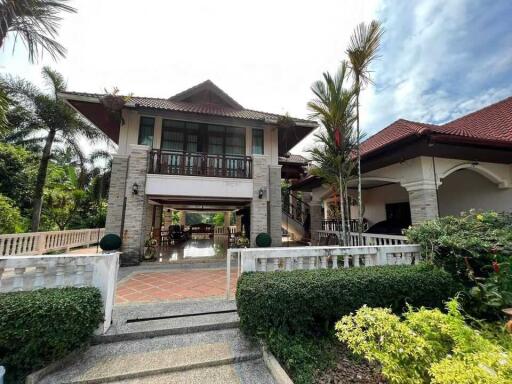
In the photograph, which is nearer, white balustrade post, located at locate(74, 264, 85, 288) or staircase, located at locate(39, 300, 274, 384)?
staircase, located at locate(39, 300, 274, 384)

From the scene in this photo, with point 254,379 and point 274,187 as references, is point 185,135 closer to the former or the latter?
point 274,187

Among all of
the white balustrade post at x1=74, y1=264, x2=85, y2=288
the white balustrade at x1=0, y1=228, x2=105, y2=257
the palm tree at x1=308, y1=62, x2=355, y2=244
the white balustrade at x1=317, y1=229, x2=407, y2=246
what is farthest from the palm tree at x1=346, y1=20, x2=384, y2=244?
the white balustrade at x1=0, y1=228, x2=105, y2=257

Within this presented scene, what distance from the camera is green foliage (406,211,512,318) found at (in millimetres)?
3566

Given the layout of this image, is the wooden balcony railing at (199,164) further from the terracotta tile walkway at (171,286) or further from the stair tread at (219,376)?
the stair tread at (219,376)

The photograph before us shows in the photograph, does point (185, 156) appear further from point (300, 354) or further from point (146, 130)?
point (300, 354)

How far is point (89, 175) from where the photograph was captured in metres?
16.2

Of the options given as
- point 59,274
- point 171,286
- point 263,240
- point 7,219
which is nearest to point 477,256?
point 263,240

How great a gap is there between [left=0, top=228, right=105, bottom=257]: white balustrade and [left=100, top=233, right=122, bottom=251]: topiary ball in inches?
108

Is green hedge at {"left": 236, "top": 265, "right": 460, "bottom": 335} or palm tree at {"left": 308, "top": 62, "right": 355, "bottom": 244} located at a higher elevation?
palm tree at {"left": 308, "top": 62, "right": 355, "bottom": 244}

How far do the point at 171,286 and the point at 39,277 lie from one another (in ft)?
9.30

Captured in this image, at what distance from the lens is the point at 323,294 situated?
10.0ft

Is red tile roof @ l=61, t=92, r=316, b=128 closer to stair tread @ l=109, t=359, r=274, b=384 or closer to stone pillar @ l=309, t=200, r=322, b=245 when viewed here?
stone pillar @ l=309, t=200, r=322, b=245

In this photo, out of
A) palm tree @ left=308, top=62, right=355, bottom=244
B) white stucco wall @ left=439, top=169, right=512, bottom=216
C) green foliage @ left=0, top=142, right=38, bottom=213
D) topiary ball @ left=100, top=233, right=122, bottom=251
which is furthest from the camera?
green foliage @ left=0, top=142, right=38, bottom=213

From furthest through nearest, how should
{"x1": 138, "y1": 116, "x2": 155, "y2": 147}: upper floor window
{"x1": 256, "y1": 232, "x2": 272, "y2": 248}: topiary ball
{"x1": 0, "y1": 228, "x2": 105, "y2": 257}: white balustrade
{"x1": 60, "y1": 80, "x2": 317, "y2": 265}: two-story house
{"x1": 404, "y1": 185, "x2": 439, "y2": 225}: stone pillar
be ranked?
{"x1": 138, "y1": 116, "x2": 155, "y2": 147}: upper floor window < {"x1": 256, "y1": 232, "x2": 272, "y2": 248}: topiary ball < {"x1": 60, "y1": 80, "x2": 317, "y2": 265}: two-story house < {"x1": 0, "y1": 228, "x2": 105, "y2": 257}: white balustrade < {"x1": 404, "y1": 185, "x2": 439, "y2": 225}: stone pillar
